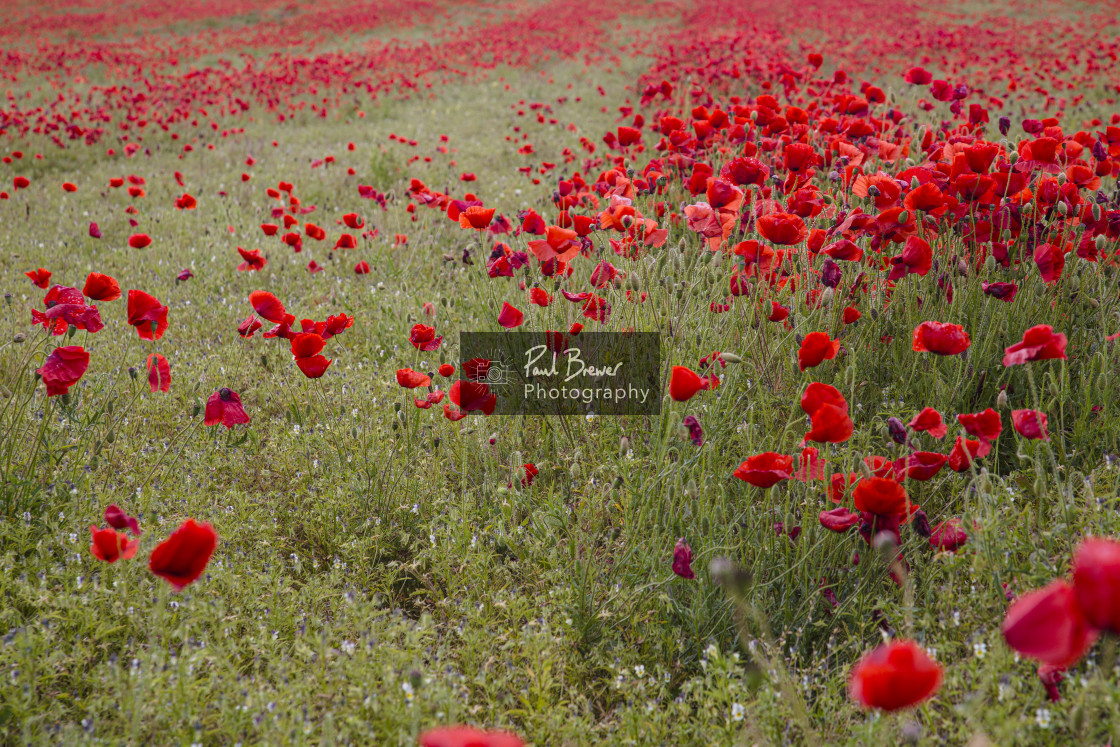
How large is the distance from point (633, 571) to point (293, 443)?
4.77 ft

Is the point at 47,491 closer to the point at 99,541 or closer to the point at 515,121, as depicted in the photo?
the point at 99,541

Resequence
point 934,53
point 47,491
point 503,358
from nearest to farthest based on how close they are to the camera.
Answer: point 47,491
point 503,358
point 934,53

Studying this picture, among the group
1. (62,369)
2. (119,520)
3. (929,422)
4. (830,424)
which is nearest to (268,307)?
(62,369)

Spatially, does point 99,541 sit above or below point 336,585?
above

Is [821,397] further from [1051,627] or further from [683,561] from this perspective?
[1051,627]

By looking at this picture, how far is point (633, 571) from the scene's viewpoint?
197 centimetres

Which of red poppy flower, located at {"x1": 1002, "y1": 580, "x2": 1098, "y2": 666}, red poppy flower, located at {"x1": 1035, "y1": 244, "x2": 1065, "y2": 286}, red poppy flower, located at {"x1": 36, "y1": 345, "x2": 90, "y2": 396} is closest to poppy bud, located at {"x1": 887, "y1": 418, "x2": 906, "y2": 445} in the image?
red poppy flower, located at {"x1": 1002, "y1": 580, "x2": 1098, "y2": 666}

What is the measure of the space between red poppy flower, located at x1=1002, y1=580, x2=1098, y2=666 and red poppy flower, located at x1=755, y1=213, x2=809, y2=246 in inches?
58.5

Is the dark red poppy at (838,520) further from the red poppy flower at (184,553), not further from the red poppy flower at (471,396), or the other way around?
the red poppy flower at (184,553)

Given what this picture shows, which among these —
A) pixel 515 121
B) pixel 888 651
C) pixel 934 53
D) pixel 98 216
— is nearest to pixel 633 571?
pixel 888 651

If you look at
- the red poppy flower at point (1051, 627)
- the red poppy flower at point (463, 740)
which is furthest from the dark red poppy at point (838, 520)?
the red poppy flower at point (463, 740)

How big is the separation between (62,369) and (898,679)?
7.55 ft

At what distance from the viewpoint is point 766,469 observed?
151 cm

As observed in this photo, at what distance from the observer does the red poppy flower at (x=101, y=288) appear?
2080mm
